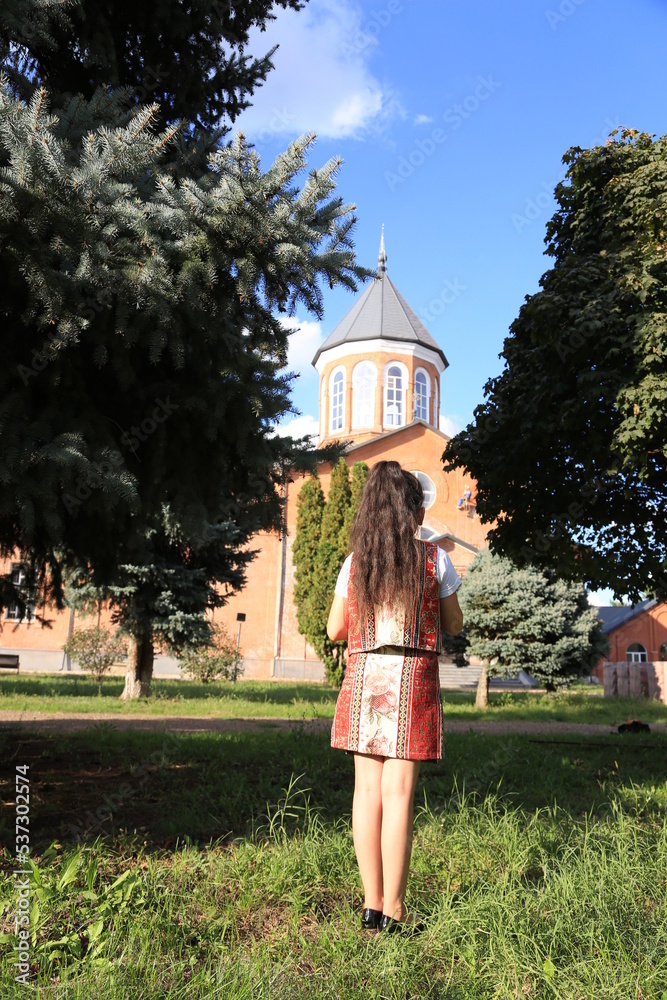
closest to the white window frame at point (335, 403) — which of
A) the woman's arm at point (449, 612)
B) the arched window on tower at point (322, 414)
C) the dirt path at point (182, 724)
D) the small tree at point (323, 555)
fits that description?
the arched window on tower at point (322, 414)

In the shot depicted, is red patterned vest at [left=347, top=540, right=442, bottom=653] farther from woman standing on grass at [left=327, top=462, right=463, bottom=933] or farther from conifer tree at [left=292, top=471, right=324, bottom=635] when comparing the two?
conifer tree at [left=292, top=471, right=324, bottom=635]

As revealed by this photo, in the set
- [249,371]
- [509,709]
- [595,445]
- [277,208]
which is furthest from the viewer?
[509,709]

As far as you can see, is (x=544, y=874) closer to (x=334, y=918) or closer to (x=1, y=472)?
(x=334, y=918)

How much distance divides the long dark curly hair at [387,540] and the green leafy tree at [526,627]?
15797 millimetres

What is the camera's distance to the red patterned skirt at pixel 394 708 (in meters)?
2.87

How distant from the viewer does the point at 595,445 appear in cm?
657

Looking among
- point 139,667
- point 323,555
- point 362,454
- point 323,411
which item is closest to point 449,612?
point 139,667

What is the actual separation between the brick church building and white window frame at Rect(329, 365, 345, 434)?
0.19 feet

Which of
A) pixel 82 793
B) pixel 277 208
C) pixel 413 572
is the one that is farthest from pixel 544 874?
pixel 277 208

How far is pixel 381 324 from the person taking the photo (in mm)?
36344

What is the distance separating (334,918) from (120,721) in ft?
23.5

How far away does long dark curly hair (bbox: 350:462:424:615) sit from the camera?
2.92 meters

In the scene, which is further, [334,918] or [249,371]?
[249,371]

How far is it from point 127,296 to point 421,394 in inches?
1302
